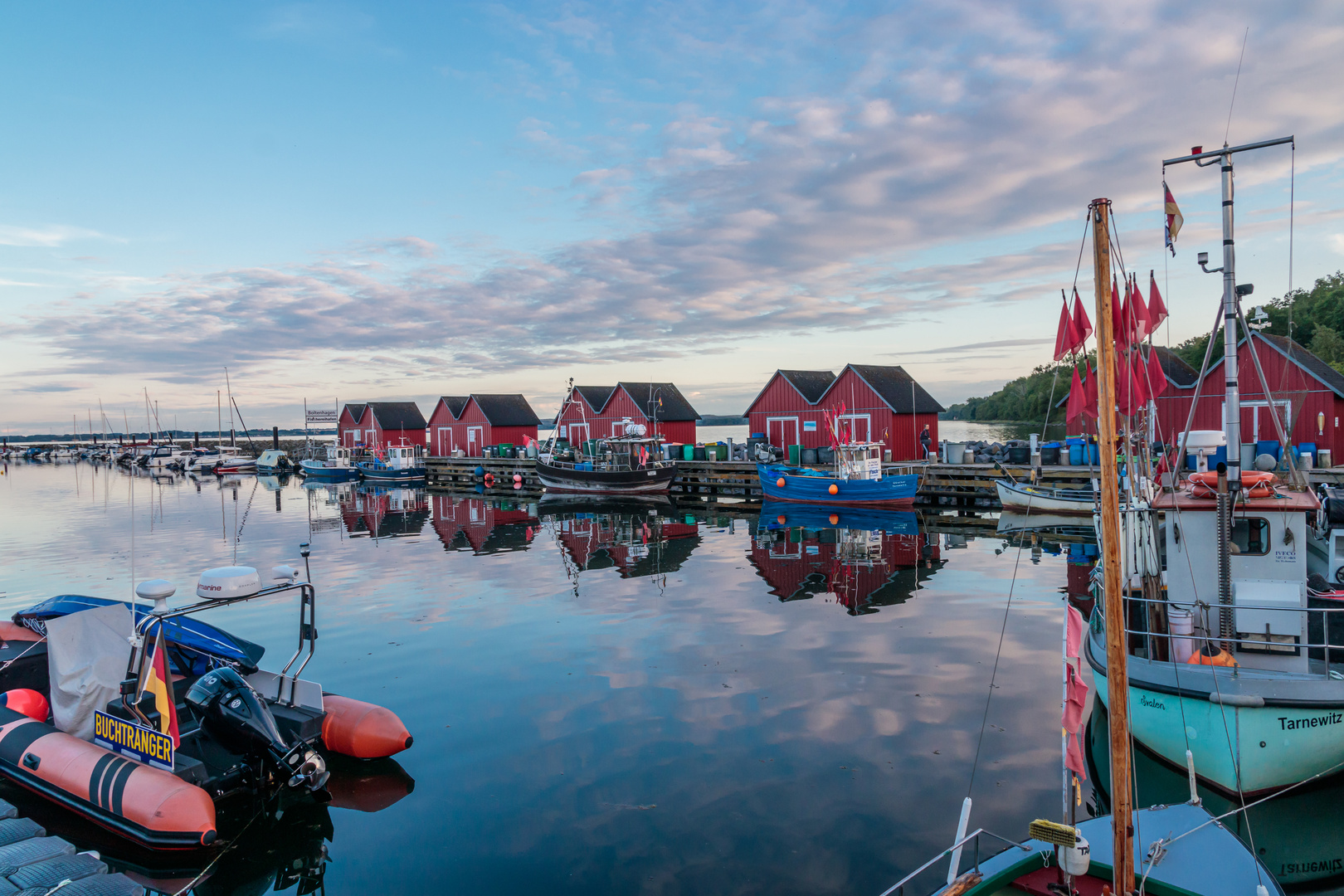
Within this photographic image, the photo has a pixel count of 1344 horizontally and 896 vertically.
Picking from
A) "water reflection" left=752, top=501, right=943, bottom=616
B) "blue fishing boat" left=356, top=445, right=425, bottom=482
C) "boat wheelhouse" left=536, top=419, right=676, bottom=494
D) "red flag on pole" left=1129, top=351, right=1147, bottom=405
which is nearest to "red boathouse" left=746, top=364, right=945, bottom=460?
"boat wheelhouse" left=536, top=419, right=676, bottom=494

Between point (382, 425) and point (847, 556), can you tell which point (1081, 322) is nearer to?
point (847, 556)

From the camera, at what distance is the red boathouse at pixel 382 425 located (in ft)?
232

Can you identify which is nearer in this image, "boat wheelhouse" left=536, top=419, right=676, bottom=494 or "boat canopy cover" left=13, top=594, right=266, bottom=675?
"boat canopy cover" left=13, top=594, right=266, bottom=675

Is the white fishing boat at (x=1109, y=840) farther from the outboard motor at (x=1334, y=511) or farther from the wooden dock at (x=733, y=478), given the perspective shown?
the wooden dock at (x=733, y=478)

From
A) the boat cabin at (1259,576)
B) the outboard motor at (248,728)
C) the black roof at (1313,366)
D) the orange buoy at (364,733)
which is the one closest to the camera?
the outboard motor at (248,728)

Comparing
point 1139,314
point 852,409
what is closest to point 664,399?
point 852,409

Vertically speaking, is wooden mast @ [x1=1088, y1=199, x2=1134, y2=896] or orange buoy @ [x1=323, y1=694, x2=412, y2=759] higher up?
wooden mast @ [x1=1088, y1=199, x2=1134, y2=896]

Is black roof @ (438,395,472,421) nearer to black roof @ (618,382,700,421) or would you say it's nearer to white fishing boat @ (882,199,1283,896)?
black roof @ (618,382,700,421)

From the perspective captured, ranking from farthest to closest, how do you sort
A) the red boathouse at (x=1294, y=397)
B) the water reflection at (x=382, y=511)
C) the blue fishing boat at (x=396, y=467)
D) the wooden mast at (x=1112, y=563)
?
the blue fishing boat at (x=396, y=467), the water reflection at (x=382, y=511), the red boathouse at (x=1294, y=397), the wooden mast at (x=1112, y=563)

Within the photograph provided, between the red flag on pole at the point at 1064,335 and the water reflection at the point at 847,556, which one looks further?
the water reflection at the point at 847,556

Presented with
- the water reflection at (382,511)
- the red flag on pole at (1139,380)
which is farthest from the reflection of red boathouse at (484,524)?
the red flag on pole at (1139,380)

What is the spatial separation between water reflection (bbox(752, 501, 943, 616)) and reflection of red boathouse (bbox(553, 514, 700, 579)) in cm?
258

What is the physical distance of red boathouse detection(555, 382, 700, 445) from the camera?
4900cm

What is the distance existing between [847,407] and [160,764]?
1417 inches
